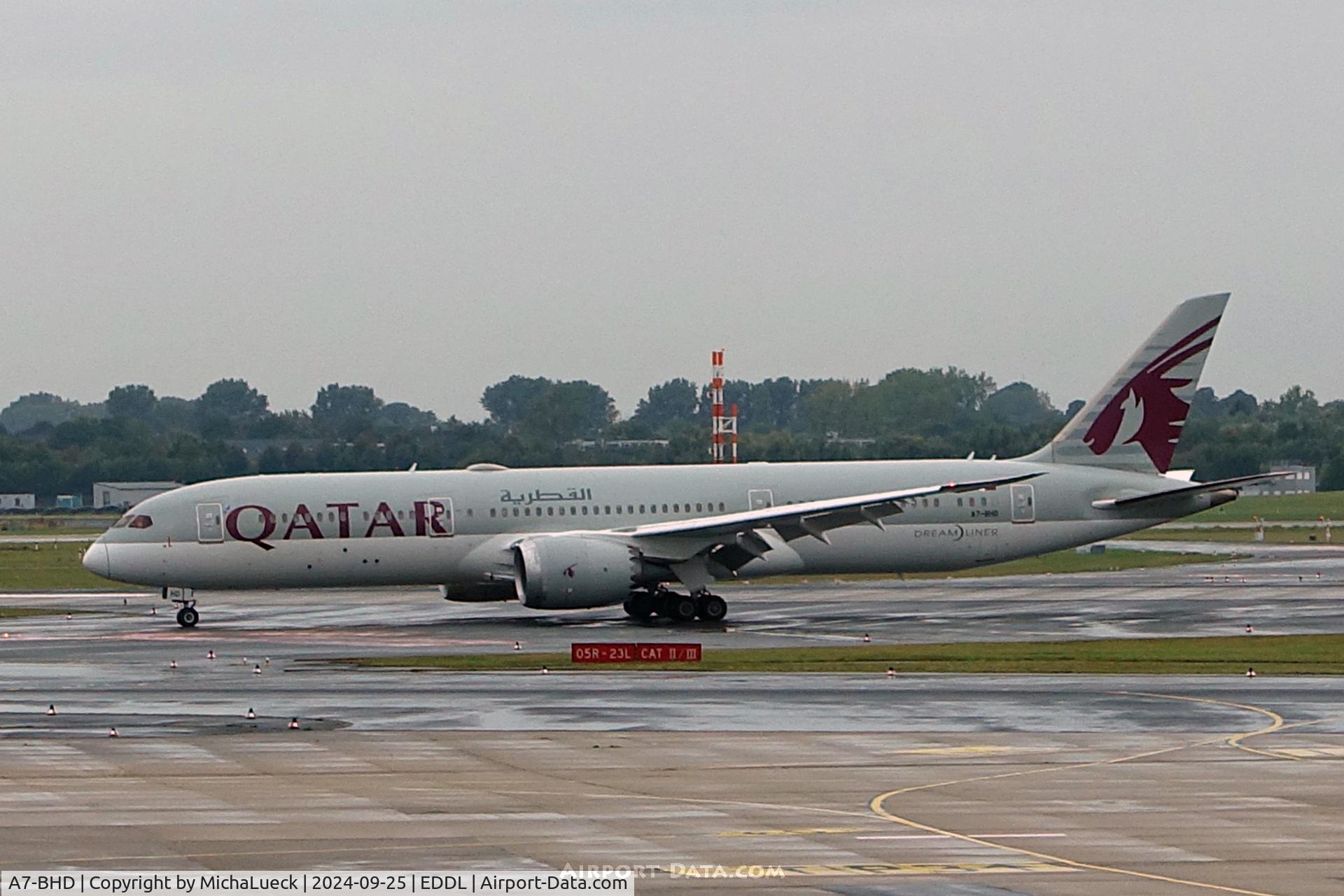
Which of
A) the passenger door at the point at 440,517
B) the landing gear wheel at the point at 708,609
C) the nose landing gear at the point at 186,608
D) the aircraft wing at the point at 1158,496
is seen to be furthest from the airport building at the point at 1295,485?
the nose landing gear at the point at 186,608

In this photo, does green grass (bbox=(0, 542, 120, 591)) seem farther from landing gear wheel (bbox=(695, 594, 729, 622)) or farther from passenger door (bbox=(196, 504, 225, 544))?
landing gear wheel (bbox=(695, 594, 729, 622))

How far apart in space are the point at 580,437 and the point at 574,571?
264 ft

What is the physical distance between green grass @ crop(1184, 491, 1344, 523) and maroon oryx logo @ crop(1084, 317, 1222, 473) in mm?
49335

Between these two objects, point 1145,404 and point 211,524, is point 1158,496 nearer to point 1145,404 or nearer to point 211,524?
point 1145,404

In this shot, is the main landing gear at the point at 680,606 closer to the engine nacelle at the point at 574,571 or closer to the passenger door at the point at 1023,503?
the engine nacelle at the point at 574,571

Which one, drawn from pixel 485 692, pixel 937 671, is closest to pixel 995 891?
pixel 485 692

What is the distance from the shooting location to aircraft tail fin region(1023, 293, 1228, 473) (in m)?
50.5

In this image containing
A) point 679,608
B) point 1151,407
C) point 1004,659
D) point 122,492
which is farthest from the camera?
point 122,492

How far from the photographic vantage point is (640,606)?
45688 mm

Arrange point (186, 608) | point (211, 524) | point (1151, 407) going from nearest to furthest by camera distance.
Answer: point (211, 524), point (186, 608), point (1151, 407)

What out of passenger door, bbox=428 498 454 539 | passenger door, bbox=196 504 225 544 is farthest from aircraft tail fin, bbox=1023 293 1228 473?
passenger door, bbox=196 504 225 544

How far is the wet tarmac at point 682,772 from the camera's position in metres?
16.3

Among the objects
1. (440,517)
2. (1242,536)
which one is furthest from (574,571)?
(1242,536)

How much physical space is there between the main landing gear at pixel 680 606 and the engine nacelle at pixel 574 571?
103 cm
